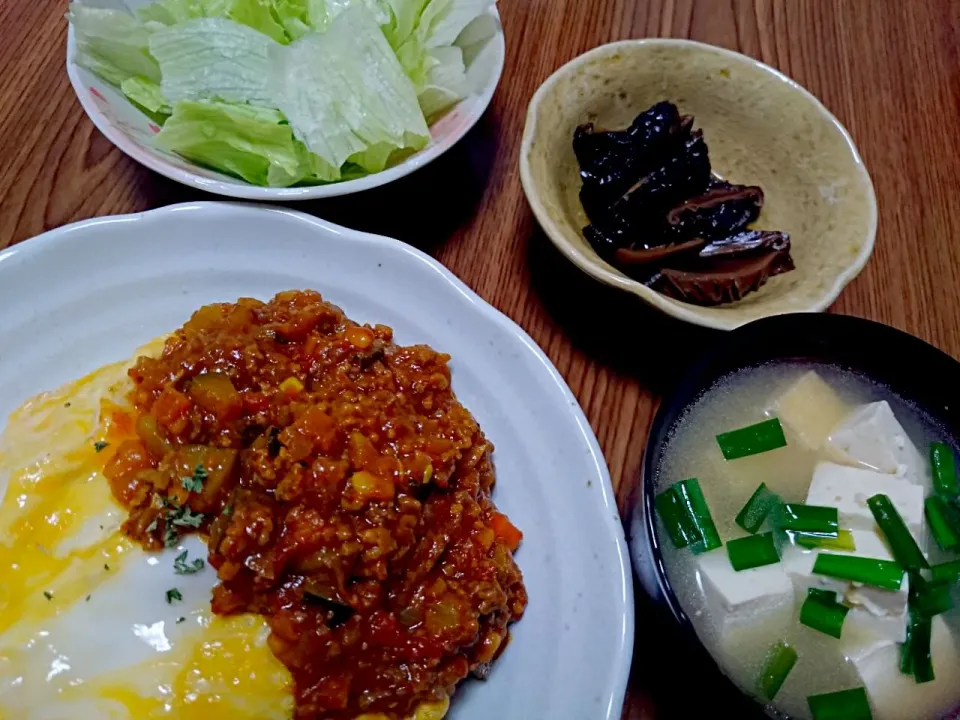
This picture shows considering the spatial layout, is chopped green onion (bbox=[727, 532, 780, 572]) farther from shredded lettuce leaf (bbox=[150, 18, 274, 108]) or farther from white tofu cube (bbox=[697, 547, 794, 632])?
shredded lettuce leaf (bbox=[150, 18, 274, 108])

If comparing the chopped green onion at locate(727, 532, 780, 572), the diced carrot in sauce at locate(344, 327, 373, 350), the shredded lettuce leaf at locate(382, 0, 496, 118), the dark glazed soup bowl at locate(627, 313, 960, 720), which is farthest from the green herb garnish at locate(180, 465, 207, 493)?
the shredded lettuce leaf at locate(382, 0, 496, 118)

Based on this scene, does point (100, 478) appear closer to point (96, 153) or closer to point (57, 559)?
point (57, 559)

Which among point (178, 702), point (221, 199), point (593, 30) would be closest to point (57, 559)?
point (178, 702)

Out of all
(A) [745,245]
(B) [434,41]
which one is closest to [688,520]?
(A) [745,245]

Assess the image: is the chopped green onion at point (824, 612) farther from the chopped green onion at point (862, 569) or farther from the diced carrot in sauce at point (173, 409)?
the diced carrot in sauce at point (173, 409)

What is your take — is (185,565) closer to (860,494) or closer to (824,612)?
(824,612)
